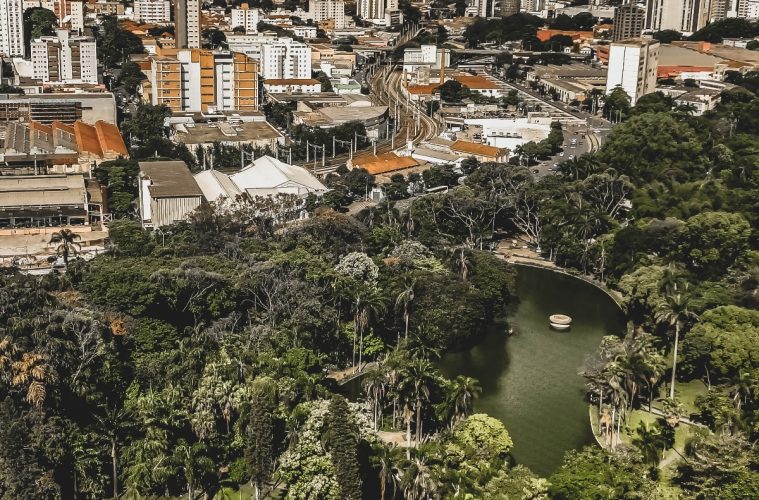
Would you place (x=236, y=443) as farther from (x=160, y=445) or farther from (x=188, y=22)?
(x=188, y=22)

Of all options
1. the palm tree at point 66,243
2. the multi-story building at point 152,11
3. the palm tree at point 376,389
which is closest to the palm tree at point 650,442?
the palm tree at point 376,389

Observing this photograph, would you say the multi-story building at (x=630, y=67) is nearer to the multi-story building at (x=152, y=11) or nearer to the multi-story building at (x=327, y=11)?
the multi-story building at (x=327, y=11)

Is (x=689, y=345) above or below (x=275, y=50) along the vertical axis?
below

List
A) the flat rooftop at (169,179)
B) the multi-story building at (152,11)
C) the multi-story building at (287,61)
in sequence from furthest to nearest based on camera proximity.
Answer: the multi-story building at (152,11)
the multi-story building at (287,61)
the flat rooftop at (169,179)

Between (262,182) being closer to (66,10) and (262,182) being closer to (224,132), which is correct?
(224,132)

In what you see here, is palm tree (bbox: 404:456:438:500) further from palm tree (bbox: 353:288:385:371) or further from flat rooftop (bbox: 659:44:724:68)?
flat rooftop (bbox: 659:44:724:68)

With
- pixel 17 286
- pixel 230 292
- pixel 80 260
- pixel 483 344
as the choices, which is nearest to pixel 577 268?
pixel 483 344

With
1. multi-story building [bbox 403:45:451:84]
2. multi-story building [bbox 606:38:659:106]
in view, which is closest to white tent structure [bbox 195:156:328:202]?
multi-story building [bbox 606:38:659:106]
